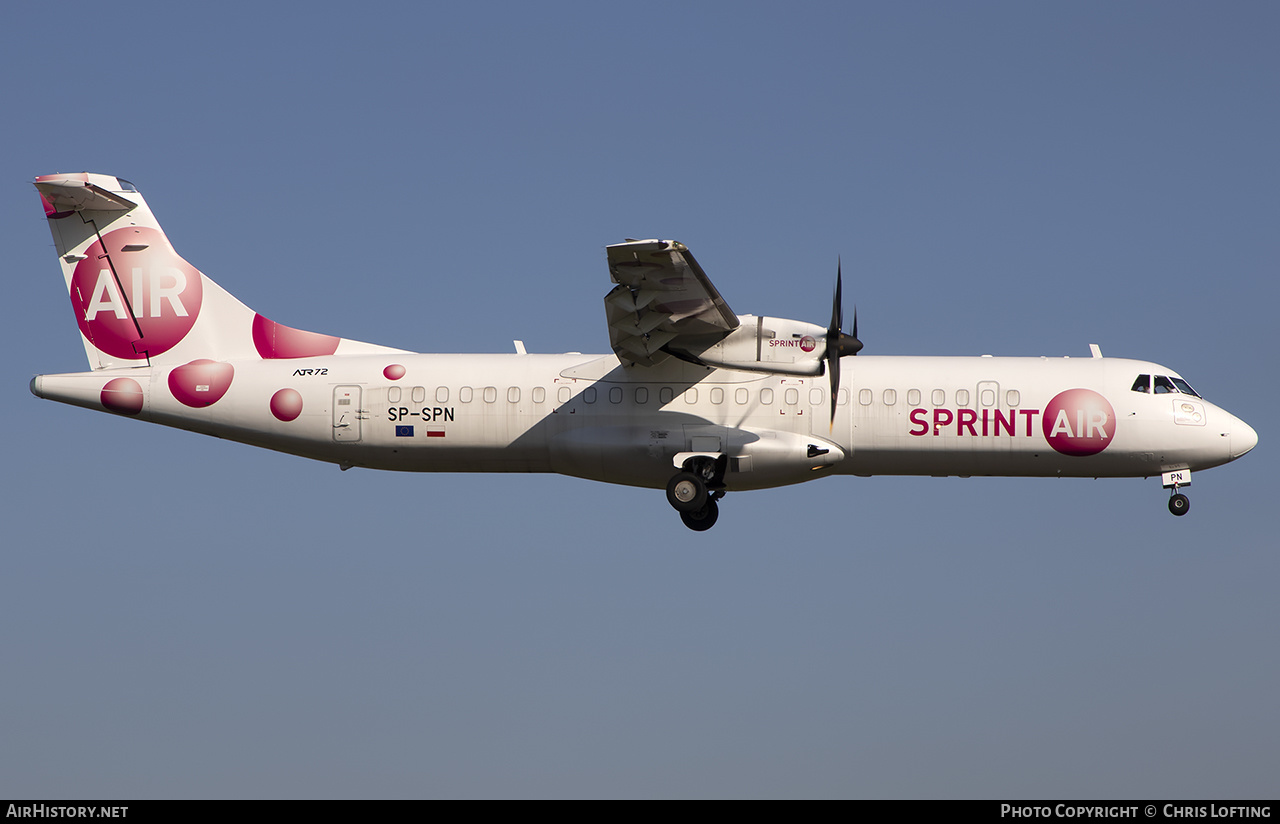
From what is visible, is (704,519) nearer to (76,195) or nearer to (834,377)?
(834,377)

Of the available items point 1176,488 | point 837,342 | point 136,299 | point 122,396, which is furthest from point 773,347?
point 136,299

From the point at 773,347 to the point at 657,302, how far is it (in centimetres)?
220

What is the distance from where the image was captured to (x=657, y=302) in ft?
74.3

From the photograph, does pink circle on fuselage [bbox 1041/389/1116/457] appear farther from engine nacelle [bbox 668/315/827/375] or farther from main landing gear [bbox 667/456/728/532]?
main landing gear [bbox 667/456/728/532]

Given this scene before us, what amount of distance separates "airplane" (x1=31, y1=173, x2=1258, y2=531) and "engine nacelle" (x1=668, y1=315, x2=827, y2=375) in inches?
19.1

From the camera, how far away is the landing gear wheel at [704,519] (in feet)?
82.6

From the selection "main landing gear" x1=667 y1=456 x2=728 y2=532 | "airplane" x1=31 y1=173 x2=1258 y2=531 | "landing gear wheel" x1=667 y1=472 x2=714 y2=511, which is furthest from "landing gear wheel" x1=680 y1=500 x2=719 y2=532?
"landing gear wheel" x1=667 y1=472 x2=714 y2=511

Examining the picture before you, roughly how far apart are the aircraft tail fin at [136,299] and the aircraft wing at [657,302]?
5708mm

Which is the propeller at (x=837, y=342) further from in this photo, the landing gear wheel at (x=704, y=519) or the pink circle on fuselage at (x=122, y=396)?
the pink circle on fuselage at (x=122, y=396)

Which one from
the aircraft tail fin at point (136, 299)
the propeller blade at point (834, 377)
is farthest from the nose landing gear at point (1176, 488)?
the aircraft tail fin at point (136, 299)

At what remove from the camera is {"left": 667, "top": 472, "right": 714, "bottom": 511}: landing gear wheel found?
24266mm
